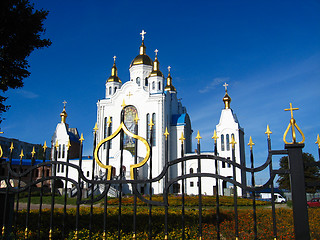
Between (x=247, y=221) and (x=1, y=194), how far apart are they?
6.39 meters

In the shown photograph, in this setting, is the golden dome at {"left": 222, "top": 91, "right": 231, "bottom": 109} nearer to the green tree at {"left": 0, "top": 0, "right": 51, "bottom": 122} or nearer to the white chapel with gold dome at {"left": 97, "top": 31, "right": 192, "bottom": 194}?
the white chapel with gold dome at {"left": 97, "top": 31, "right": 192, "bottom": 194}

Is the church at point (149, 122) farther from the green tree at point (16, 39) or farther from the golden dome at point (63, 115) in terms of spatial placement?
the green tree at point (16, 39)

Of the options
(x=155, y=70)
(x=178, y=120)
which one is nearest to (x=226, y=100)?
(x=178, y=120)

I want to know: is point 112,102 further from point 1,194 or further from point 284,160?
point 1,194

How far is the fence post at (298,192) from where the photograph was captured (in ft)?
11.2

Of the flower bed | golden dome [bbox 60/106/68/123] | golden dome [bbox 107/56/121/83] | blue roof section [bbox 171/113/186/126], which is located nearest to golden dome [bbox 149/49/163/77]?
golden dome [bbox 107/56/121/83]

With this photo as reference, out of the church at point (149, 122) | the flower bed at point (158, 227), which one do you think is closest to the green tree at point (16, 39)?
the flower bed at point (158, 227)

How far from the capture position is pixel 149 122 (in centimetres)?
2828

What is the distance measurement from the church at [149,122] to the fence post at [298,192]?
25.0 metres

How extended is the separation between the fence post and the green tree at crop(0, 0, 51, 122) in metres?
8.45

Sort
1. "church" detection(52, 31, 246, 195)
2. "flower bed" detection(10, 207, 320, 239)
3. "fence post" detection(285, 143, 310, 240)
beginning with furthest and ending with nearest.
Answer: "church" detection(52, 31, 246, 195)
"flower bed" detection(10, 207, 320, 239)
"fence post" detection(285, 143, 310, 240)

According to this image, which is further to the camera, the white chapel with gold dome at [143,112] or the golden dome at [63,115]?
the golden dome at [63,115]

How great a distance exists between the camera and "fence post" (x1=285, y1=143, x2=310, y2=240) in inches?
135

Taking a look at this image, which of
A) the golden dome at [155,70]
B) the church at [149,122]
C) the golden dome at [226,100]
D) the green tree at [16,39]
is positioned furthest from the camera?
the golden dome at [155,70]
